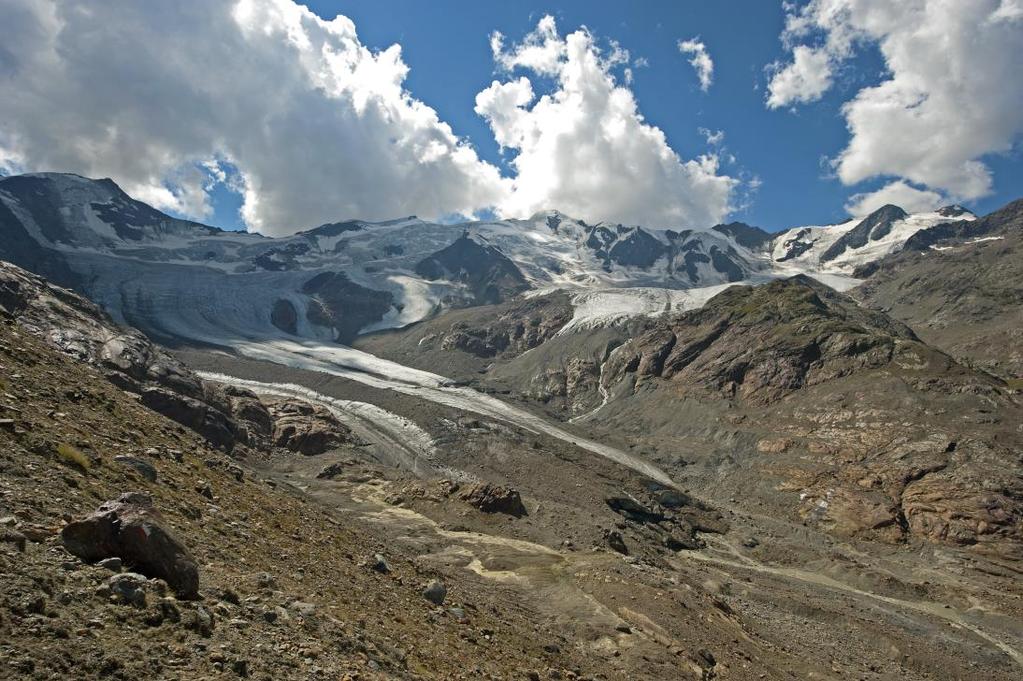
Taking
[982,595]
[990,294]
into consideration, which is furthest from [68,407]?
[990,294]

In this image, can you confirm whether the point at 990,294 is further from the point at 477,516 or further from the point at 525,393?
the point at 477,516

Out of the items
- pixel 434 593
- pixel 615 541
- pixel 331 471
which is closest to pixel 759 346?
pixel 615 541

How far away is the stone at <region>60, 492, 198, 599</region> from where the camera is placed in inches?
421

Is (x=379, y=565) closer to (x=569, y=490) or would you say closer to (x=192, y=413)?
(x=192, y=413)

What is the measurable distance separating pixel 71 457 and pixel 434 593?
35.6ft

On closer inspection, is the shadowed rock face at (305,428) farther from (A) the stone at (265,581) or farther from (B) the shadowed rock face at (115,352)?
(A) the stone at (265,581)

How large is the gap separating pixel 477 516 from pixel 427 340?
147449 mm

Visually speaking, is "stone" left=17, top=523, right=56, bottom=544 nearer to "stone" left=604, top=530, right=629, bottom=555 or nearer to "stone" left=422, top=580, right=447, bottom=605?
"stone" left=422, top=580, right=447, bottom=605

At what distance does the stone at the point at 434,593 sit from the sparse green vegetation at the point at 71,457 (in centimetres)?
1014

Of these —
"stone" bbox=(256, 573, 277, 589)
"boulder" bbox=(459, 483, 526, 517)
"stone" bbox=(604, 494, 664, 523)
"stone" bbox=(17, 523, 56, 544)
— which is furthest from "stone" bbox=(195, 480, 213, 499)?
"stone" bbox=(604, 494, 664, 523)

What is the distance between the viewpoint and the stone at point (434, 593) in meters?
20.0

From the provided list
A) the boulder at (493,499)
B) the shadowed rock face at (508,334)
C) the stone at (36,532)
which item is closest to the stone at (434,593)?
the stone at (36,532)

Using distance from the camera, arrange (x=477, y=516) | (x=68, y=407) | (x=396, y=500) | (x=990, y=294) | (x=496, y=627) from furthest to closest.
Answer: (x=990, y=294) < (x=396, y=500) < (x=477, y=516) < (x=496, y=627) < (x=68, y=407)

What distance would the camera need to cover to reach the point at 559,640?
23.6m
